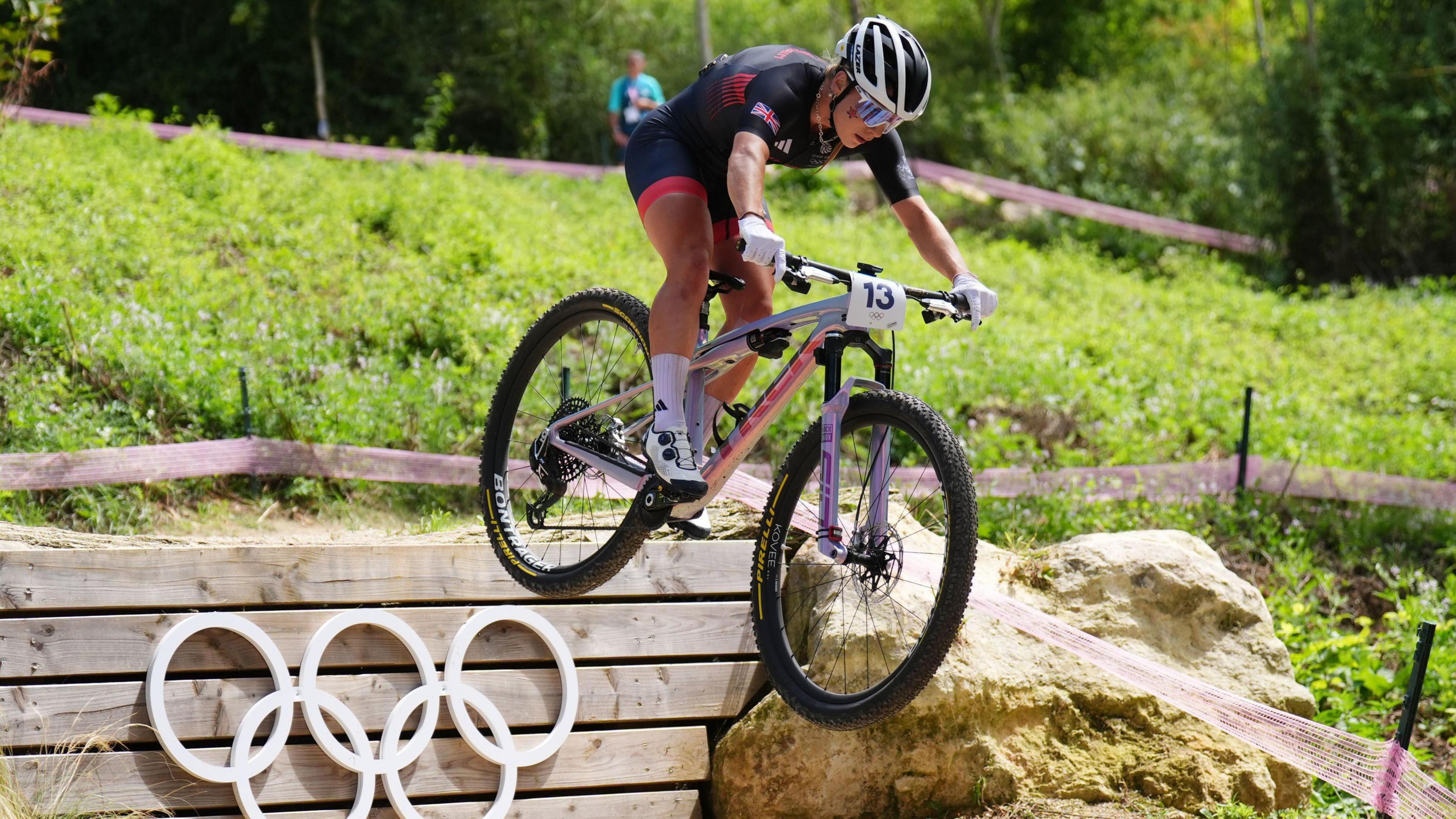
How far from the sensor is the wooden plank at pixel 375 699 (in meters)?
4.34

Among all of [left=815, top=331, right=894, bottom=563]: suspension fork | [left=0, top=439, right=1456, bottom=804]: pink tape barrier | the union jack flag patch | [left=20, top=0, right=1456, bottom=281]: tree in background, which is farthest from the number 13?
[left=20, top=0, right=1456, bottom=281]: tree in background

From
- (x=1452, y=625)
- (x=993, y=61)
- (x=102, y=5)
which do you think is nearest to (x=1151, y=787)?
(x=1452, y=625)

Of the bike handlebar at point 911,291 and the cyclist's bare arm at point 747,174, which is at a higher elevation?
the cyclist's bare arm at point 747,174

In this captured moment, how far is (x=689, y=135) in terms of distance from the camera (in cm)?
428

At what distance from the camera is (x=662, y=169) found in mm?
4203

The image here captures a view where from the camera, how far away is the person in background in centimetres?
1495

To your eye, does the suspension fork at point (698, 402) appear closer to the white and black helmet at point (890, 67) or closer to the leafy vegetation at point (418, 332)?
the white and black helmet at point (890, 67)

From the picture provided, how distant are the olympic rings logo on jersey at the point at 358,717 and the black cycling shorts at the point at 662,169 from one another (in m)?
1.86

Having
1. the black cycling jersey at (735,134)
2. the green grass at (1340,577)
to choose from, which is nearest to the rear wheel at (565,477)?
the black cycling jersey at (735,134)

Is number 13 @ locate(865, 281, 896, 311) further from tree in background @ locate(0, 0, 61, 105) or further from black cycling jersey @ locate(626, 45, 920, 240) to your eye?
tree in background @ locate(0, 0, 61, 105)

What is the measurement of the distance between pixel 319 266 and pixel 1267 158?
11.8 metres

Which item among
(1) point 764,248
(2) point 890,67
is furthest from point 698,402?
(2) point 890,67

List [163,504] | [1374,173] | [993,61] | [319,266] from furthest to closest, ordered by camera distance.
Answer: [993,61], [1374,173], [319,266], [163,504]

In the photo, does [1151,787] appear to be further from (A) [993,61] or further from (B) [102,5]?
(A) [993,61]
